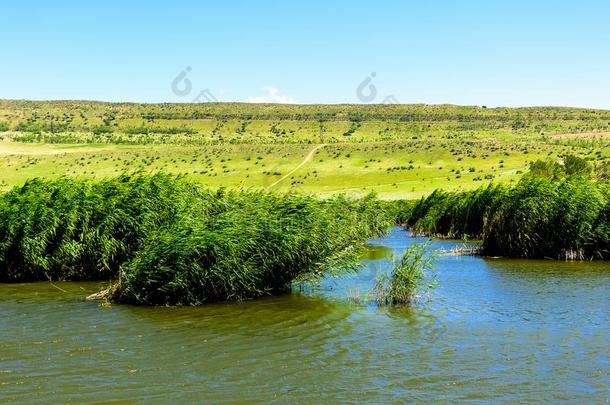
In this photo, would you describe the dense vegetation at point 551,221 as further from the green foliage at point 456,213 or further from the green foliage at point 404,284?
the green foliage at point 404,284

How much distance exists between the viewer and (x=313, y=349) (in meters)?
16.8

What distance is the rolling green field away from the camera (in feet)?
355

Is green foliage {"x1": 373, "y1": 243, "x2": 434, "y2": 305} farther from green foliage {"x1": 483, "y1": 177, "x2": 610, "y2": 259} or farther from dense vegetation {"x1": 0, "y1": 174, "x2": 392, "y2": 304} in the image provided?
green foliage {"x1": 483, "y1": 177, "x2": 610, "y2": 259}

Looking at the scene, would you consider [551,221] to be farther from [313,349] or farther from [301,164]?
[301,164]

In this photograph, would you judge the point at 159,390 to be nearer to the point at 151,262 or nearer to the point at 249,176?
the point at 151,262

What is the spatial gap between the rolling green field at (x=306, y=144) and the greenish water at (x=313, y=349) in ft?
183

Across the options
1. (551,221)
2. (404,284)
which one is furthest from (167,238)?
(551,221)

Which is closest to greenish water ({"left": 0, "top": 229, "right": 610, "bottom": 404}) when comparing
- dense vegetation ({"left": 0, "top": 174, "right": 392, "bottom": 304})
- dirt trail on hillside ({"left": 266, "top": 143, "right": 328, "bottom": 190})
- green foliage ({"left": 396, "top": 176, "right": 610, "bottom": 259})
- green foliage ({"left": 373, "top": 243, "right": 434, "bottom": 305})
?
green foliage ({"left": 373, "top": 243, "right": 434, "bottom": 305})

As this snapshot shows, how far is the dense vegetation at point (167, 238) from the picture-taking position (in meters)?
22.0

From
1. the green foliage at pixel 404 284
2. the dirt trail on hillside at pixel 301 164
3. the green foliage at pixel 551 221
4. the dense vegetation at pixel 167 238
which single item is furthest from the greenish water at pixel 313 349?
the dirt trail on hillside at pixel 301 164

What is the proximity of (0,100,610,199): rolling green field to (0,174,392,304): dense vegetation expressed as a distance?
48.1 metres

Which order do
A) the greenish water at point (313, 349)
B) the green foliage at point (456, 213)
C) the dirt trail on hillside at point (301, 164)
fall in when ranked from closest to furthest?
1. the greenish water at point (313, 349)
2. the green foliage at point (456, 213)
3. the dirt trail on hillside at point (301, 164)

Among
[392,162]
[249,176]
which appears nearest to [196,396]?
[249,176]

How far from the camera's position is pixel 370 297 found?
23250 millimetres
